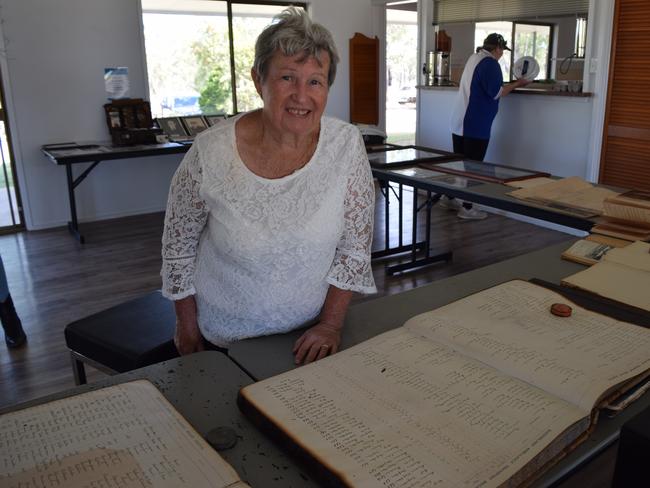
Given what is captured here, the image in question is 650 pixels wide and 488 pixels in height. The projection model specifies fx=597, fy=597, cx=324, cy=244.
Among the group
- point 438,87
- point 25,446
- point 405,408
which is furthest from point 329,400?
point 438,87

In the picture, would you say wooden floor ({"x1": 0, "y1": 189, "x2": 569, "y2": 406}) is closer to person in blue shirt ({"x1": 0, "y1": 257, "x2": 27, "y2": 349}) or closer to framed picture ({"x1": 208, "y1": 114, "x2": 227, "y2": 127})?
person in blue shirt ({"x1": 0, "y1": 257, "x2": 27, "y2": 349})

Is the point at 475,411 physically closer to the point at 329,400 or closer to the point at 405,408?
the point at 405,408

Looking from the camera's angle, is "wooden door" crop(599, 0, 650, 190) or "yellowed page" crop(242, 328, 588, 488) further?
"wooden door" crop(599, 0, 650, 190)

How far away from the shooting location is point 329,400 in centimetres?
94

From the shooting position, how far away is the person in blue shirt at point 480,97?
5.04 meters

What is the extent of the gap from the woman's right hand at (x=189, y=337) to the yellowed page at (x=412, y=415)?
0.56 metres

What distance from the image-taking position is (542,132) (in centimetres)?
508

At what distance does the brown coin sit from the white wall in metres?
5.10

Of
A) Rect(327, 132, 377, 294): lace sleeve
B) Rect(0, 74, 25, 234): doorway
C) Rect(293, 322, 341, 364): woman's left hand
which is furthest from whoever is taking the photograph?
Rect(0, 74, 25, 234): doorway

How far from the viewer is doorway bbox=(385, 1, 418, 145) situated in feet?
30.8

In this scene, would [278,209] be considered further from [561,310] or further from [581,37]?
[581,37]

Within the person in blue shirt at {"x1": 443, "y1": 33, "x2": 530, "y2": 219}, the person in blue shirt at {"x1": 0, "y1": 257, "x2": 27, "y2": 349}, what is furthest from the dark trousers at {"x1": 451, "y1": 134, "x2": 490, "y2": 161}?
the person in blue shirt at {"x1": 0, "y1": 257, "x2": 27, "y2": 349}

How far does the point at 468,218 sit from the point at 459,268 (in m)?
1.36

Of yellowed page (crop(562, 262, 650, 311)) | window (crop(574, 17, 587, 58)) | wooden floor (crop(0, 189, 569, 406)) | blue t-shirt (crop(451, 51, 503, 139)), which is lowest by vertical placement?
wooden floor (crop(0, 189, 569, 406))
